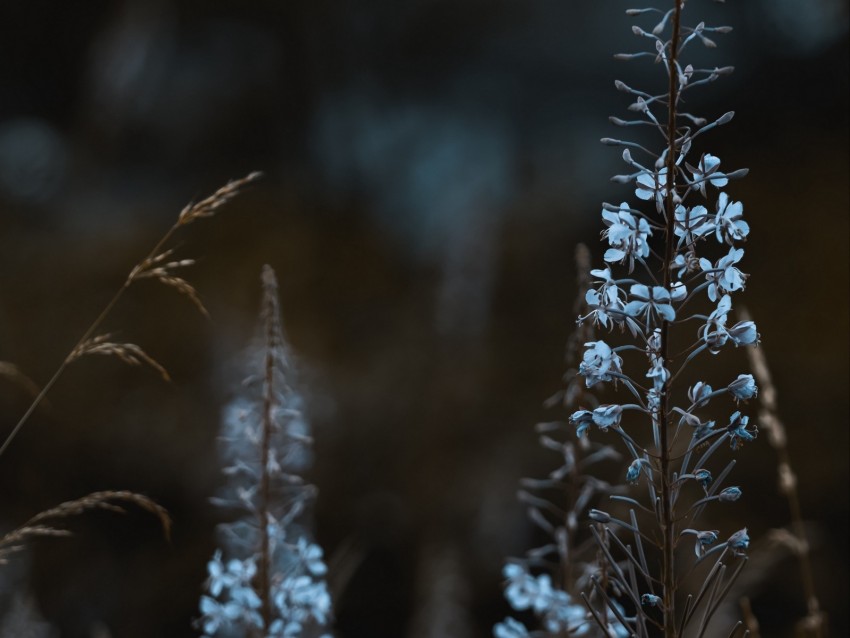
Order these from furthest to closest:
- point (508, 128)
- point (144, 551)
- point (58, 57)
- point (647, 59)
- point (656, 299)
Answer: point (58, 57) → point (508, 128) → point (647, 59) → point (144, 551) → point (656, 299)

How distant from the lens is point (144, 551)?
4.68 meters

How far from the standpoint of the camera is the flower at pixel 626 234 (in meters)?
1.14

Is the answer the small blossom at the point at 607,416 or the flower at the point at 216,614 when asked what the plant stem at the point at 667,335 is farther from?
the flower at the point at 216,614

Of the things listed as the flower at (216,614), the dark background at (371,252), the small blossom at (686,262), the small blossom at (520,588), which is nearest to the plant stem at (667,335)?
the small blossom at (686,262)

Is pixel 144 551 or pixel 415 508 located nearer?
pixel 415 508

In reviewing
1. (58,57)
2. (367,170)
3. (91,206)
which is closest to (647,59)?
(367,170)

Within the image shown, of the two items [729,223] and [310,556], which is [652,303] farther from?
[310,556]

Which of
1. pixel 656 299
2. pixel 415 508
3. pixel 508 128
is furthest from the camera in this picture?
pixel 508 128

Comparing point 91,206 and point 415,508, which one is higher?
point 91,206

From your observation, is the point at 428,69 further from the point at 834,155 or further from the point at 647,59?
the point at 834,155

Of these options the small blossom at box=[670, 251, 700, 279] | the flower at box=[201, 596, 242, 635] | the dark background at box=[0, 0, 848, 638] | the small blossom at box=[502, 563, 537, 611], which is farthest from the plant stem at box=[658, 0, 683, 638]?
the dark background at box=[0, 0, 848, 638]

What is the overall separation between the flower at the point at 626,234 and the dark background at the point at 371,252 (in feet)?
8.72

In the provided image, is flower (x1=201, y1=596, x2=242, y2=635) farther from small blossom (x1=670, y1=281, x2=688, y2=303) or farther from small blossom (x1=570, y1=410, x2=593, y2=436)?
small blossom (x1=670, y1=281, x2=688, y2=303)

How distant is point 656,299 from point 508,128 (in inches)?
192
